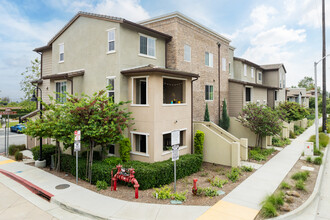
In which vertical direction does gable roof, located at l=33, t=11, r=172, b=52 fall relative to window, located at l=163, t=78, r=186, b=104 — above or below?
above

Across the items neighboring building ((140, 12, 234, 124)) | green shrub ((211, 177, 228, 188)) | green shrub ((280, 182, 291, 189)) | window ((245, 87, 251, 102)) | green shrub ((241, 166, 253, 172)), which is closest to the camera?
green shrub ((280, 182, 291, 189))

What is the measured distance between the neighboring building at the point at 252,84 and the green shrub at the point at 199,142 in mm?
7657

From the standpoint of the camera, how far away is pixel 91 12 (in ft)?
47.2

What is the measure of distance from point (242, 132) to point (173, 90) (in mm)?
8380

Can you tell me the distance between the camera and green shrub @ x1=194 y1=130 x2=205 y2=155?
46.5 feet

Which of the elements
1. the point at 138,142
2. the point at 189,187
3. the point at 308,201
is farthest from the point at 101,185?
the point at 308,201

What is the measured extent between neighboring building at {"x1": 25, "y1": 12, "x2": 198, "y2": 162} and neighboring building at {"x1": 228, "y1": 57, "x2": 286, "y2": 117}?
879 centimetres

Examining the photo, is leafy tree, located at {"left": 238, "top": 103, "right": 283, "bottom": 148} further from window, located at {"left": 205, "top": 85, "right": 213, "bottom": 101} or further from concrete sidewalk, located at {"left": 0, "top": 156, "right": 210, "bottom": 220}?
concrete sidewalk, located at {"left": 0, "top": 156, "right": 210, "bottom": 220}

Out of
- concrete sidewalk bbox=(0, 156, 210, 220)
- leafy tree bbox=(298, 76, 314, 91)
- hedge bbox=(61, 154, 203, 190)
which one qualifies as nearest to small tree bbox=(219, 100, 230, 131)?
hedge bbox=(61, 154, 203, 190)

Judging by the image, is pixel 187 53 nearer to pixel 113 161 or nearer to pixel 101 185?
pixel 113 161

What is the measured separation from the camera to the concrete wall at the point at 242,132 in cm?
1881

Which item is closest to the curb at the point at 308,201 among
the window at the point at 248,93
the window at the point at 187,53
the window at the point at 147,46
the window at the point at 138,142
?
the window at the point at 138,142

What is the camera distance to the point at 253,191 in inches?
376

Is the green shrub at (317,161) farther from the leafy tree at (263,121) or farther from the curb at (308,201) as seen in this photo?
the leafy tree at (263,121)
